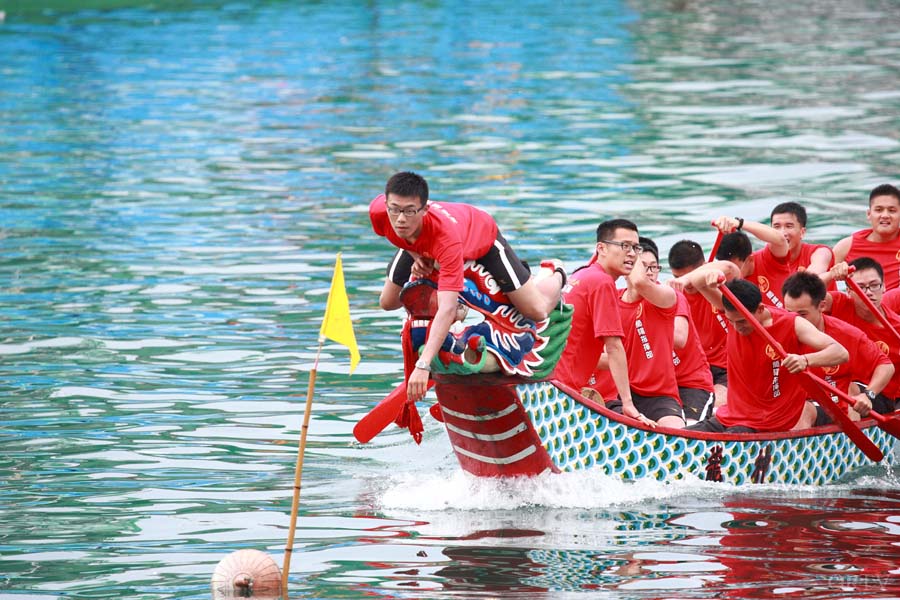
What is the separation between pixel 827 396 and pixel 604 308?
1.75m

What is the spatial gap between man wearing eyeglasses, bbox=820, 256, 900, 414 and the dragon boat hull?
33.7 inches

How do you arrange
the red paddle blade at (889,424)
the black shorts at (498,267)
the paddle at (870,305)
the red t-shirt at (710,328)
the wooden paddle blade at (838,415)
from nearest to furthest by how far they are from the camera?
1. the black shorts at (498,267)
2. the wooden paddle blade at (838,415)
3. the red paddle blade at (889,424)
4. the paddle at (870,305)
5. the red t-shirt at (710,328)

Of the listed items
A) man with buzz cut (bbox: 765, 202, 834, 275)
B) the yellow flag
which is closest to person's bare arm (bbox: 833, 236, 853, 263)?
man with buzz cut (bbox: 765, 202, 834, 275)

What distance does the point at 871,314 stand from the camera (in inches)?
464

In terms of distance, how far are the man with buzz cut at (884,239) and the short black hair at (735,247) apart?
1212mm

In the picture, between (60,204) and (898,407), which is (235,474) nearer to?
(898,407)

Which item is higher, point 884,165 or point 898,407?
point 884,165

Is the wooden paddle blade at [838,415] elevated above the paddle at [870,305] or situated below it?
below

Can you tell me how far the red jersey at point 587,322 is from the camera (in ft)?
35.6

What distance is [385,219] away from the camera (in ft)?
30.6

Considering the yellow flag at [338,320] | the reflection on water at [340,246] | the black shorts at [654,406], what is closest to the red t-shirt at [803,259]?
the black shorts at [654,406]

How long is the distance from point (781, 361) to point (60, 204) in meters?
14.6

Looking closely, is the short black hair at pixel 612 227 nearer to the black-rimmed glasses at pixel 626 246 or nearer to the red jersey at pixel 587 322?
the black-rimmed glasses at pixel 626 246

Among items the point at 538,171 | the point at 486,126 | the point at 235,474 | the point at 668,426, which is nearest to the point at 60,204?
the point at 538,171
